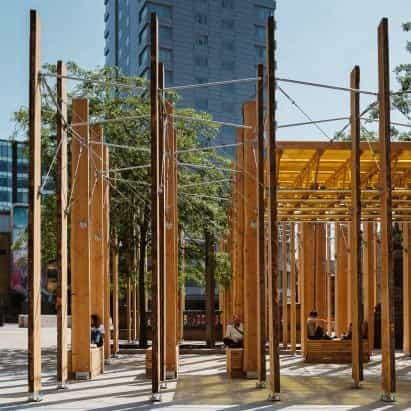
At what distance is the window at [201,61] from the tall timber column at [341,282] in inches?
2410

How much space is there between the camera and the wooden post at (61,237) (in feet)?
50.9

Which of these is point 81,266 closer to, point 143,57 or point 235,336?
point 235,336

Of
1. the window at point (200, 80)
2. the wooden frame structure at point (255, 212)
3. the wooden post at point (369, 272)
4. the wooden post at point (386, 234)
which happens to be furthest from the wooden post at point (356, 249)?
the window at point (200, 80)

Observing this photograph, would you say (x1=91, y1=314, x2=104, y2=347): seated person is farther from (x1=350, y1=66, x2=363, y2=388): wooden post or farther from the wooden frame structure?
(x1=350, y1=66, x2=363, y2=388): wooden post

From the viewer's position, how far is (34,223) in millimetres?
14648

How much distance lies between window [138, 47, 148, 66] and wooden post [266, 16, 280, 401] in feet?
228

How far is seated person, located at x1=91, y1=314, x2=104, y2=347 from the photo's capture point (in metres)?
20.6

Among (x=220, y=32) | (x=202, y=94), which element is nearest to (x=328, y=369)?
(x=202, y=94)

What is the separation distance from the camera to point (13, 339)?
35.4m

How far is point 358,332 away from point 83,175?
6.95 metres

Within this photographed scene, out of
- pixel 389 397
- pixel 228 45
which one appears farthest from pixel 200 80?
pixel 389 397

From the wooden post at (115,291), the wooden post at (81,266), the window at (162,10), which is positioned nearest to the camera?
the wooden post at (81,266)

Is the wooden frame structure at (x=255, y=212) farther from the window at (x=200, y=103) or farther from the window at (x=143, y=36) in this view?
the window at (x=143, y=36)

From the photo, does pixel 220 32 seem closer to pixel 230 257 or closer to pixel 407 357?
pixel 230 257
